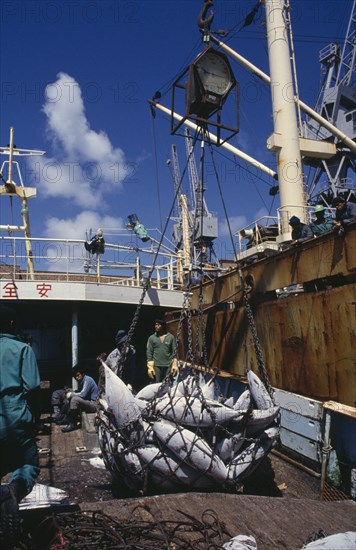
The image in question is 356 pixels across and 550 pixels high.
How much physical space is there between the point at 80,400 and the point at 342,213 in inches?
235

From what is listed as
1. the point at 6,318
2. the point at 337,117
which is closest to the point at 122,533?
the point at 6,318

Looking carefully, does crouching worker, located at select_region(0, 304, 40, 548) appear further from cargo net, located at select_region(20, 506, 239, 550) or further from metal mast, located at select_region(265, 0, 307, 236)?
metal mast, located at select_region(265, 0, 307, 236)

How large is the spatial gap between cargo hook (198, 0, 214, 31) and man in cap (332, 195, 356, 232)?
10.0ft

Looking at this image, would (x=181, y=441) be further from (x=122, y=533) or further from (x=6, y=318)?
(x=6, y=318)

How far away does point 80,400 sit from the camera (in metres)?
8.08

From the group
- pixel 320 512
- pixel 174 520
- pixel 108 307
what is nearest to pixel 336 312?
pixel 320 512

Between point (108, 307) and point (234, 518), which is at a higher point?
point (108, 307)

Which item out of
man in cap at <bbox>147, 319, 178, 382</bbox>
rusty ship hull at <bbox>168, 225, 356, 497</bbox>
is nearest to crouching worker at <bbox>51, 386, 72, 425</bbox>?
man in cap at <bbox>147, 319, 178, 382</bbox>

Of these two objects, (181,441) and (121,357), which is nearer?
(181,441)

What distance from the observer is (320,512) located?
152 inches

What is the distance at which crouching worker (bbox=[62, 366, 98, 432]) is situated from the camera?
26.5 feet

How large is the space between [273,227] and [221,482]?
39.9 ft

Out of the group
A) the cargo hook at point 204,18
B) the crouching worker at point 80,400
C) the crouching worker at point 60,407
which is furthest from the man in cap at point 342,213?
the crouching worker at point 60,407

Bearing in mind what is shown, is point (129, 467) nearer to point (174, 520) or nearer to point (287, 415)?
point (174, 520)
